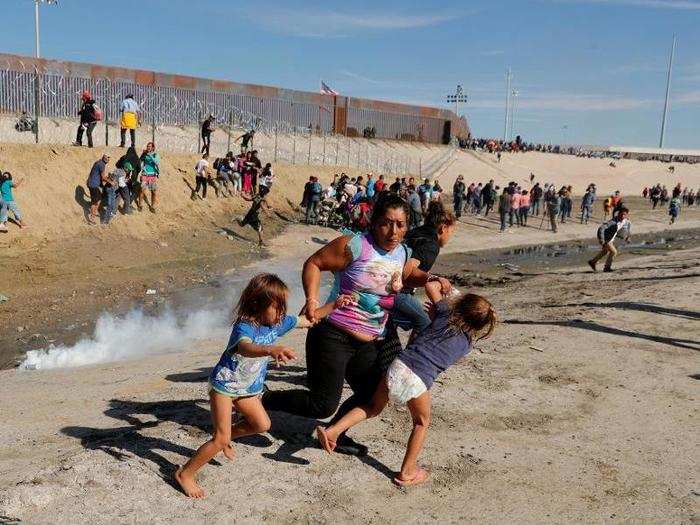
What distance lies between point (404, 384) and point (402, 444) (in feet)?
3.52

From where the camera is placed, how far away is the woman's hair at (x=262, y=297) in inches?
148

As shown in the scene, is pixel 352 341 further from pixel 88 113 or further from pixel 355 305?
pixel 88 113

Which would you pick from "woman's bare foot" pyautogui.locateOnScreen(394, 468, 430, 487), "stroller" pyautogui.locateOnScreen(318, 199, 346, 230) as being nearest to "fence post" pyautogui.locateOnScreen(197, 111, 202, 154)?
"stroller" pyautogui.locateOnScreen(318, 199, 346, 230)

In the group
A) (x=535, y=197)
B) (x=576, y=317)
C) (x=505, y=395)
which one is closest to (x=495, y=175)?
(x=535, y=197)

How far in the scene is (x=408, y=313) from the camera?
4.70 metres

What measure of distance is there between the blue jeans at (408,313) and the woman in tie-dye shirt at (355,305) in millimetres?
261

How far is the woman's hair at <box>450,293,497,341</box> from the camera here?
4004 millimetres

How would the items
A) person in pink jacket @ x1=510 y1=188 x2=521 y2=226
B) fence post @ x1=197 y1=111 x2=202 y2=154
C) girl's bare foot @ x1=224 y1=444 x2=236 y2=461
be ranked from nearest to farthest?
girl's bare foot @ x1=224 y1=444 x2=236 y2=461
fence post @ x1=197 y1=111 x2=202 y2=154
person in pink jacket @ x1=510 y1=188 x2=521 y2=226

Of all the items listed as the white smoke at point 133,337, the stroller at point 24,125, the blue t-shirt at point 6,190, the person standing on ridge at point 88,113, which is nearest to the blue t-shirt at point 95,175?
the blue t-shirt at point 6,190

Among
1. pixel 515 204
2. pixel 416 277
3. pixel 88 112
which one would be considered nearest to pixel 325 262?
pixel 416 277

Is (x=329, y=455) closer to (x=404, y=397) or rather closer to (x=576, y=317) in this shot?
(x=404, y=397)

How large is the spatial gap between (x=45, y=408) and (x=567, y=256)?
1755cm

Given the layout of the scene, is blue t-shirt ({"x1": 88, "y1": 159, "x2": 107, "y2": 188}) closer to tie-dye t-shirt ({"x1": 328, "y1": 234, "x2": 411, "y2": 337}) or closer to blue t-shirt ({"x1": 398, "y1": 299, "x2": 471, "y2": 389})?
tie-dye t-shirt ({"x1": 328, "y1": 234, "x2": 411, "y2": 337})

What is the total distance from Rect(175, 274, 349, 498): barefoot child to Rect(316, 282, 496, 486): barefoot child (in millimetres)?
551
